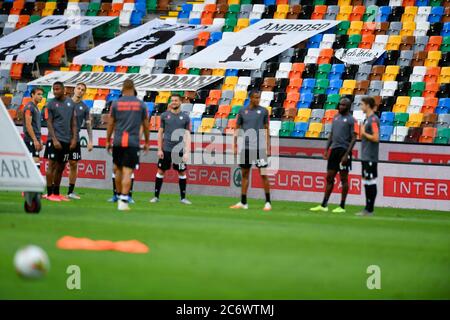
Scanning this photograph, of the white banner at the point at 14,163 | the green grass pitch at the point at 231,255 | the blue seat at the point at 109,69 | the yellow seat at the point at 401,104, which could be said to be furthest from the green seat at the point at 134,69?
the white banner at the point at 14,163

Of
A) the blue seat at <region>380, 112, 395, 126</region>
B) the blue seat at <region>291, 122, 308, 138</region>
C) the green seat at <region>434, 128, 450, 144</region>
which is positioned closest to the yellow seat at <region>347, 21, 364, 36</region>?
the blue seat at <region>291, 122, 308, 138</region>

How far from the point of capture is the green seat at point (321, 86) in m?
34.0

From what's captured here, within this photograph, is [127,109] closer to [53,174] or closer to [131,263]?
[53,174]

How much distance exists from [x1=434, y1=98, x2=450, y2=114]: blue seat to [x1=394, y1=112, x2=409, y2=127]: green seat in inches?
32.2

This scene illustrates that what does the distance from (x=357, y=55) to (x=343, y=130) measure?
11.7 m

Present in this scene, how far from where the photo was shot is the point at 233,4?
39.1 meters

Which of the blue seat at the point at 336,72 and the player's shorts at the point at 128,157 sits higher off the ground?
the blue seat at the point at 336,72

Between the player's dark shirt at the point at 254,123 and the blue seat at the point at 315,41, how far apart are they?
43.1ft

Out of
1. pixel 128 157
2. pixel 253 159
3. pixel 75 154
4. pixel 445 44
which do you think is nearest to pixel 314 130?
pixel 445 44

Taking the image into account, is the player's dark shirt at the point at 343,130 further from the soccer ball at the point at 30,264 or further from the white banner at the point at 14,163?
the soccer ball at the point at 30,264

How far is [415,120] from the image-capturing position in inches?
1229

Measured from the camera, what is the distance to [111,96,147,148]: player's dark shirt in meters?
20.3

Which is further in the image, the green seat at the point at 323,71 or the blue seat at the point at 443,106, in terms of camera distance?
the green seat at the point at 323,71

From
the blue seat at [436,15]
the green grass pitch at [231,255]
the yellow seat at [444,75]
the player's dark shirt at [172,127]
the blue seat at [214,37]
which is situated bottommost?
the green grass pitch at [231,255]
